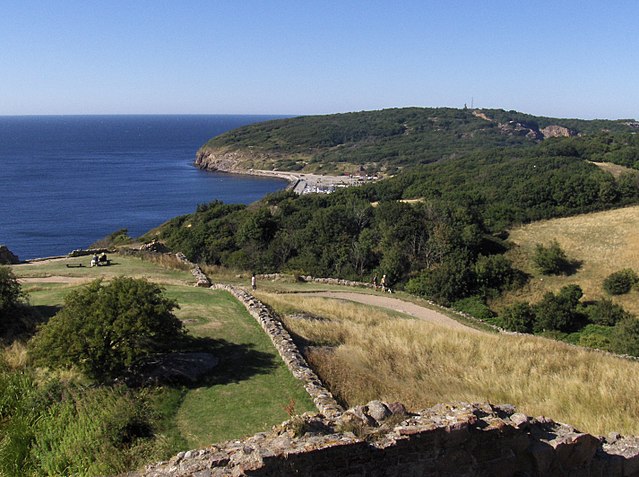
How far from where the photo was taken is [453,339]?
18.0 m

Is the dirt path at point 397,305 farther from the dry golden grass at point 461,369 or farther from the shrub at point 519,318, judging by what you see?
the shrub at point 519,318

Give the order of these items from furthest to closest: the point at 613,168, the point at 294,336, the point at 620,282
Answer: the point at 613,168, the point at 620,282, the point at 294,336

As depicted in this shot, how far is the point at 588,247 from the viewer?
5094cm

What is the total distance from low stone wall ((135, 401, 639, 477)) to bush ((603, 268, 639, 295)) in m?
37.8

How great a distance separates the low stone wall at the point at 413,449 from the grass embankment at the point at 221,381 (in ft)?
10.8

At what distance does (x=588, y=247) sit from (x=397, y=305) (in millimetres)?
33118

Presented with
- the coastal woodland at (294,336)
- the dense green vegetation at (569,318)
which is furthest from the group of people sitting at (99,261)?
the dense green vegetation at (569,318)

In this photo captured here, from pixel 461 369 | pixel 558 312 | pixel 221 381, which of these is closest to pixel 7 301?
pixel 221 381

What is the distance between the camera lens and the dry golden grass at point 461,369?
41.5 ft

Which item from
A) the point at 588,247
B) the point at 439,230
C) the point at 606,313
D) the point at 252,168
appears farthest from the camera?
the point at 252,168

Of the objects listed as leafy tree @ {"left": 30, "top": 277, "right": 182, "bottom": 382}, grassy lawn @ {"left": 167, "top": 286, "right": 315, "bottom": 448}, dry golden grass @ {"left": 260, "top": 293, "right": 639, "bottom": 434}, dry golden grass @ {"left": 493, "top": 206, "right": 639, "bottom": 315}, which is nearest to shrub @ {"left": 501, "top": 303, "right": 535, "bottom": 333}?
dry golden grass @ {"left": 493, "top": 206, "right": 639, "bottom": 315}

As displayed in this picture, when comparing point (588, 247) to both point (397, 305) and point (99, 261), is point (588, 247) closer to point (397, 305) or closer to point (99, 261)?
point (397, 305)

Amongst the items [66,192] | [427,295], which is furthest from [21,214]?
[427,295]

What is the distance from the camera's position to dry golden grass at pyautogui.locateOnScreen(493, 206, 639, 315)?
144ft
